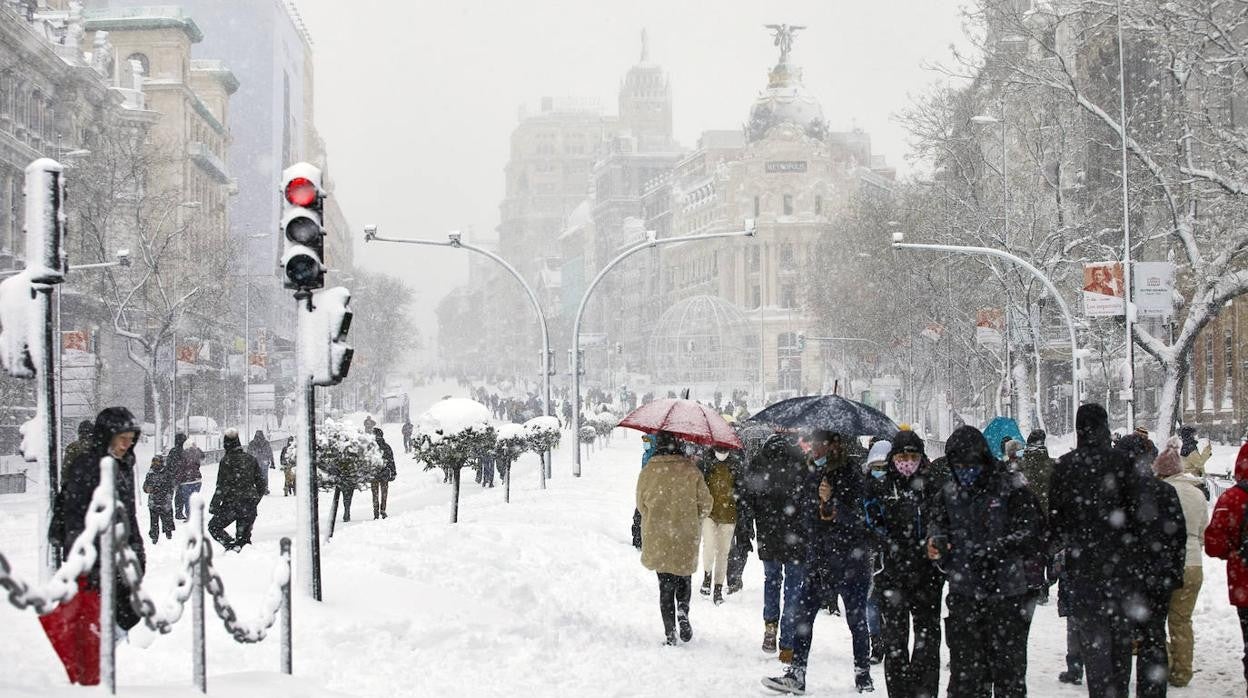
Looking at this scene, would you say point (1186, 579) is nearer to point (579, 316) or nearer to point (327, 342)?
point (327, 342)

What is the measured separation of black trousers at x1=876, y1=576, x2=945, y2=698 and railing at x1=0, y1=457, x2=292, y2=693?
342 centimetres

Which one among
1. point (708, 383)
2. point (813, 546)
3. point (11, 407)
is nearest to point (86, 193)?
point (11, 407)

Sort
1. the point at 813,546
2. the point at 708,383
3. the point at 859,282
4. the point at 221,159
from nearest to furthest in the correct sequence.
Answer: the point at 813,546 < the point at 859,282 < the point at 221,159 < the point at 708,383

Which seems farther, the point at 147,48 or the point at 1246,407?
the point at 147,48

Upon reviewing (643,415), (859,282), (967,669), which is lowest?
(967,669)

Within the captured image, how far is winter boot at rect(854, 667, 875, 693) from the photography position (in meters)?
9.47

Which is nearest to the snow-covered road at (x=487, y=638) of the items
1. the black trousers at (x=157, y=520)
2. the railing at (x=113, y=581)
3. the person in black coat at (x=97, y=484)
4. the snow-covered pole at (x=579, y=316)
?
the railing at (x=113, y=581)

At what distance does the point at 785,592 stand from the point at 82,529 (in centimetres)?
481

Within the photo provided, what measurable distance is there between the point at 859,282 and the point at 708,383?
1933 inches

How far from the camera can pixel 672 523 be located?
36.1 ft

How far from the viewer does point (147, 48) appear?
2874 inches

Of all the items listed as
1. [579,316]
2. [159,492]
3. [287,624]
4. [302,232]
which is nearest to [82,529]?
[287,624]

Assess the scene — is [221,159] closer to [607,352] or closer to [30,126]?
[30,126]

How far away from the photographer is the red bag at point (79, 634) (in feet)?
19.6
